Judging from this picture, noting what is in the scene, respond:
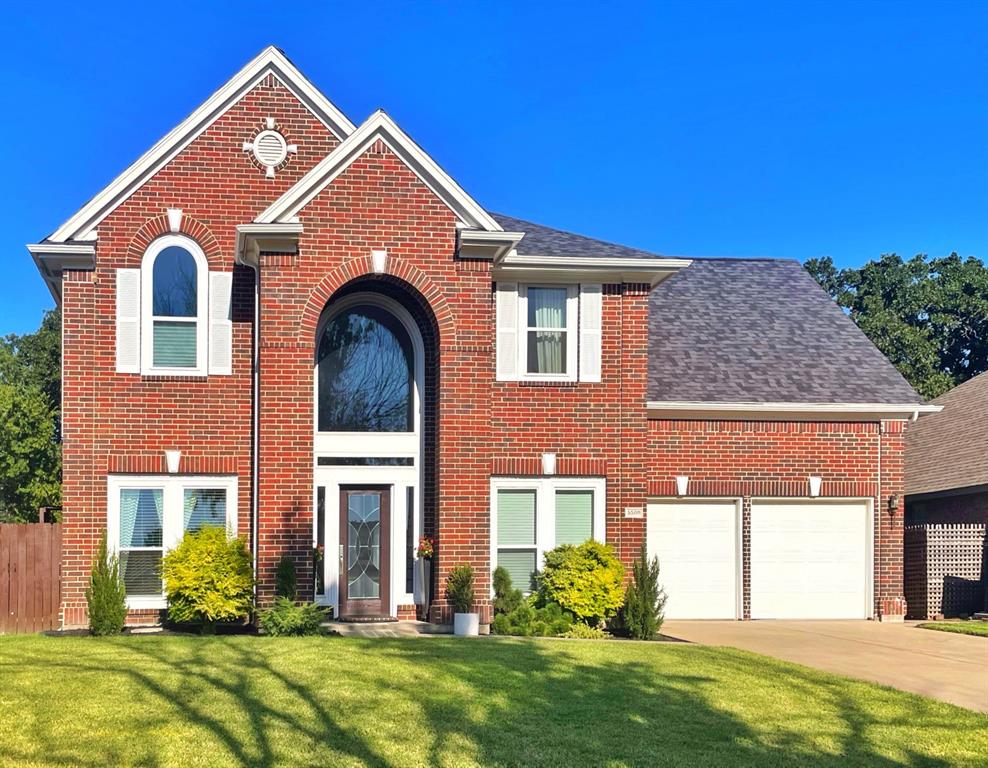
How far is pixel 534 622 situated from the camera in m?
18.6

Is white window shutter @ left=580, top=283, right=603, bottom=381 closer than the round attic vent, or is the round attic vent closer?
the round attic vent

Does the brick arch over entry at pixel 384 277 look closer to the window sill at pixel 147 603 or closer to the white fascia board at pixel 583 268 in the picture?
the white fascia board at pixel 583 268

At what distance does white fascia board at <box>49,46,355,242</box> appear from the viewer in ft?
64.3

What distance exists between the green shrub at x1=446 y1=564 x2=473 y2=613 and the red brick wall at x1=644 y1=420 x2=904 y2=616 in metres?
5.01

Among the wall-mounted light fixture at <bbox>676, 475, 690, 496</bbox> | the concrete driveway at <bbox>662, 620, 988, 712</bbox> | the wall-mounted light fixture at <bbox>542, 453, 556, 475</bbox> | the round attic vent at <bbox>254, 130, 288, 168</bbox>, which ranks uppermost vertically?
the round attic vent at <bbox>254, 130, 288, 168</bbox>

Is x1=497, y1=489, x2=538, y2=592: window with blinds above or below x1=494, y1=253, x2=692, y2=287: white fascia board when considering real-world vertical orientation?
below

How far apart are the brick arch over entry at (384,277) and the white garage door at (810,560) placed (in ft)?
25.4

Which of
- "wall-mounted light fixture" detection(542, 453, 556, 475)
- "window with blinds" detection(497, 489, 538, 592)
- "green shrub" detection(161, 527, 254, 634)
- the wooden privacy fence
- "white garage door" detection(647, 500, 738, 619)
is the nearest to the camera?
"green shrub" detection(161, 527, 254, 634)

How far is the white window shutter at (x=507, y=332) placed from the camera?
20359 mm

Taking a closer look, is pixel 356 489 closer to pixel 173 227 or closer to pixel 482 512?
pixel 482 512

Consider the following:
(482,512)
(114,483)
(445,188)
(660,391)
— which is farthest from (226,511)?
(660,391)

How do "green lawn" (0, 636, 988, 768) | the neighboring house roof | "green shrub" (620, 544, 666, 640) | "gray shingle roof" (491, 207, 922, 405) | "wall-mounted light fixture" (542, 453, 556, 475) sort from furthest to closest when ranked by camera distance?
the neighboring house roof, "gray shingle roof" (491, 207, 922, 405), "wall-mounted light fixture" (542, 453, 556, 475), "green shrub" (620, 544, 666, 640), "green lawn" (0, 636, 988, 768)

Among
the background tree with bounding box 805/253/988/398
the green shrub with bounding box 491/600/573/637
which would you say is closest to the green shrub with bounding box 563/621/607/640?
the green shrub with bounding box 491/600/573/637

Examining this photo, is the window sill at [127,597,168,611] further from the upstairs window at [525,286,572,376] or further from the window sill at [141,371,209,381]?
the upstairs window at [525,286,572,376]
